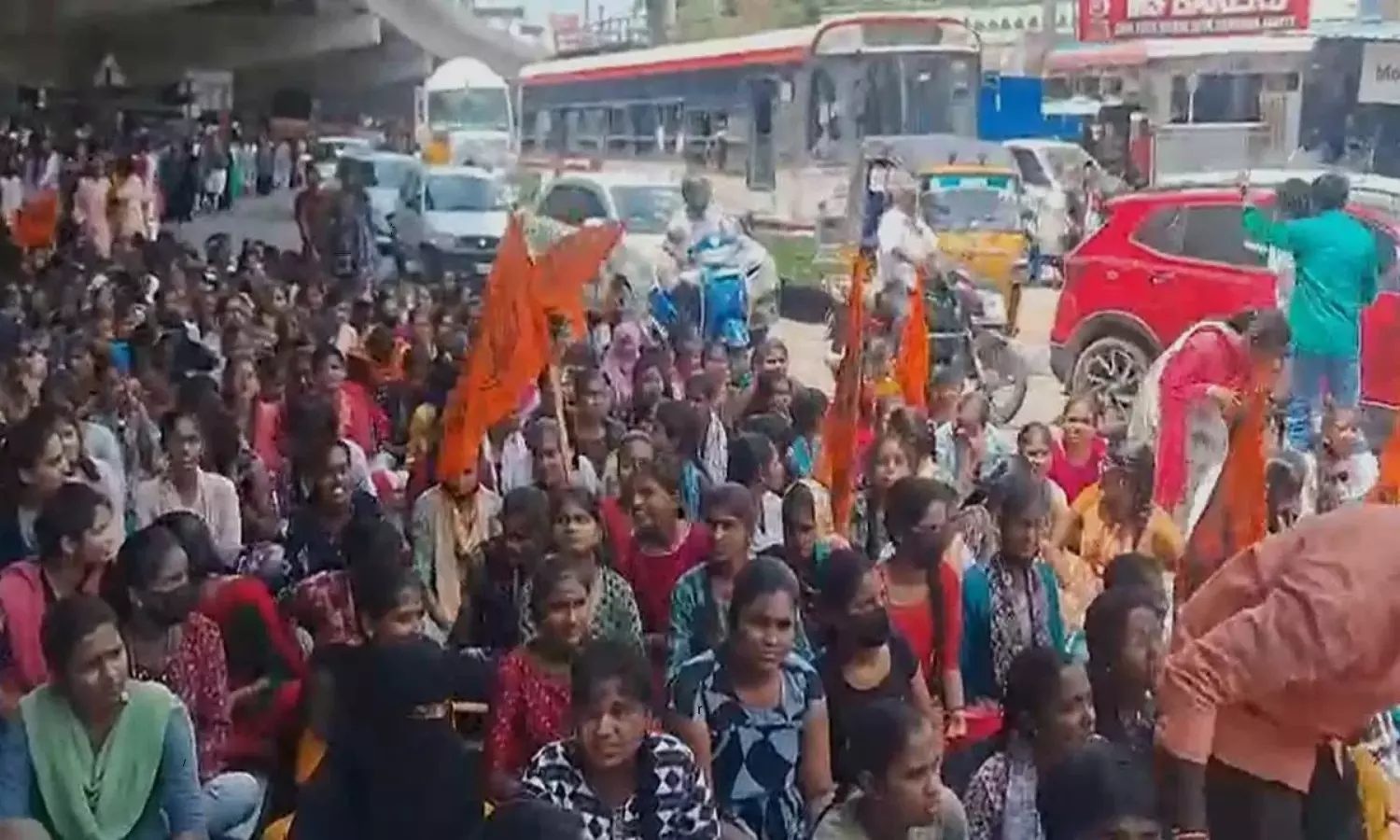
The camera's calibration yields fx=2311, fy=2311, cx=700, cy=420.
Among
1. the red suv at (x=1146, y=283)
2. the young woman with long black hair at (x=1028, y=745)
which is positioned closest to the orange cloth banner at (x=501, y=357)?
the young woman with long black hair at (x=1028, y=745)

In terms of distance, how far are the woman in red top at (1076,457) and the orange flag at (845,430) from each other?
0.60 meters

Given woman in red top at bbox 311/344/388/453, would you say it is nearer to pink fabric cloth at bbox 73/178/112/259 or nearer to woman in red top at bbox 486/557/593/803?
woman in red top at bbox 486/557/593/803

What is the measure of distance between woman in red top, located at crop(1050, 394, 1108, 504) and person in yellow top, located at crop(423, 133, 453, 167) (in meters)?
12.1

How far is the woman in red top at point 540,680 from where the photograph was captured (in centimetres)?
441

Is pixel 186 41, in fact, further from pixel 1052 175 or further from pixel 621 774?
pixel 621 774

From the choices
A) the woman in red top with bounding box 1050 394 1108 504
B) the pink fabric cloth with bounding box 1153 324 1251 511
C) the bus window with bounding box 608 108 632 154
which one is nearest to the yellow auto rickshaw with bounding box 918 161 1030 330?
the bus window with bounding box 608 108 632 154

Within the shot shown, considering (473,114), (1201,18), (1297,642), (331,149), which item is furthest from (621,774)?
(331,149)

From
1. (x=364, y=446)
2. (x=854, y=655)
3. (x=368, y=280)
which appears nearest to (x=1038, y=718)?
(x=854, y=655)

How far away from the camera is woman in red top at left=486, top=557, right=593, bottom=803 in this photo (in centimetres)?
441

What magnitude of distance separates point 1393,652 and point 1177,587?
1886 millimetres

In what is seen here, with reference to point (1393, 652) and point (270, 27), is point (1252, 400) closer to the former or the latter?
point (1393, 652)

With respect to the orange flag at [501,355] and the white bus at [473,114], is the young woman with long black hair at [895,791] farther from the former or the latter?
the white bus at [473,114]

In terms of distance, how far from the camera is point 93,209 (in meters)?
16.5

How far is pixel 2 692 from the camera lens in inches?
184
